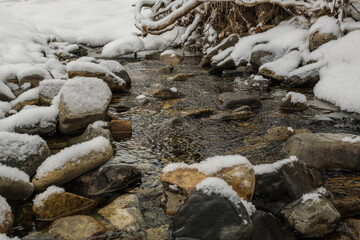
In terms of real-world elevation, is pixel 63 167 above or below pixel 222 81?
above

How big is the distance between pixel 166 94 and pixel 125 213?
315 centimetres

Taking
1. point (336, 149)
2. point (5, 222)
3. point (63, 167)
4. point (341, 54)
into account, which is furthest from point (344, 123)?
point (5, 222)

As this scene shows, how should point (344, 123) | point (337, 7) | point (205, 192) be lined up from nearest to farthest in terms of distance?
point (205, 192) → point (344, 123) → point (337, 7)

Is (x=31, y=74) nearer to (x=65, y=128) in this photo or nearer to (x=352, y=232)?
(x=65, y=128)

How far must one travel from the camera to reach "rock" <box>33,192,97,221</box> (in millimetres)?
2188

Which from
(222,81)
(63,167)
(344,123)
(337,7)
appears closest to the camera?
(63,167)

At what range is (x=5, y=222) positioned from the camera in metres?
1.97

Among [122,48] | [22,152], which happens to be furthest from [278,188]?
[122,48]

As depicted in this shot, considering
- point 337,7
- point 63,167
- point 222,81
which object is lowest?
point 222,81

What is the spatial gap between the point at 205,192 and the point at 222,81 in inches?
177

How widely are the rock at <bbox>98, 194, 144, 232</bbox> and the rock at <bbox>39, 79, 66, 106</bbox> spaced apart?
8.42 feet

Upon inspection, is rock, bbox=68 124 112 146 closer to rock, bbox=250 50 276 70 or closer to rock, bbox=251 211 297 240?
rock, bbox=251 211 297 240

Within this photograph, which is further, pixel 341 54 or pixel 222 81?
pixel 222 81

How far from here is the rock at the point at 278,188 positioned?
7.34 feet
